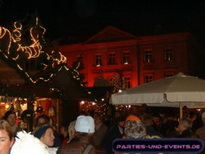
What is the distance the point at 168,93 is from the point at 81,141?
347 cm

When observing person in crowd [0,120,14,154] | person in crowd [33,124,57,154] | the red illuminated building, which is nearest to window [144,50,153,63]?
the red illuminated building

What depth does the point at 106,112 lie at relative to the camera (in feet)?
62.1

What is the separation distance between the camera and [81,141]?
192 inches

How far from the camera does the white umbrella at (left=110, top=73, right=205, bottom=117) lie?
7.90 metres

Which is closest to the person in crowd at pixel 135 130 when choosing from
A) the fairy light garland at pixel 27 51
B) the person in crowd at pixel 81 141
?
the person in crowd at pixel 81 141

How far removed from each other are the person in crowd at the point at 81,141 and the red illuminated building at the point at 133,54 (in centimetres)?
4266

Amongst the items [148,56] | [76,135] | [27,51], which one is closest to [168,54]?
[148,56]

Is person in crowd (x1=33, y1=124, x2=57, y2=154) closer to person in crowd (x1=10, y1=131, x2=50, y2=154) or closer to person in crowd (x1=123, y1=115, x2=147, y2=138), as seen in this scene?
person in crowd (x1=123, y1=115, x2=147, y2=138)

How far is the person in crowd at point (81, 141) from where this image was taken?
4.78 metres

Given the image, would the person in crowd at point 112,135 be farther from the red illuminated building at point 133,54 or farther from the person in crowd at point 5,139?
the red illuminated building at point 133,54

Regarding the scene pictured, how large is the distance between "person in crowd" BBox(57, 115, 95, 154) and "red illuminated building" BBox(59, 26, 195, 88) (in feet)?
140

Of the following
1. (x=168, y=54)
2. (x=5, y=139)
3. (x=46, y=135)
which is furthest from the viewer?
(x=168, y=54)

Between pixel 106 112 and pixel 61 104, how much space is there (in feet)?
14.2

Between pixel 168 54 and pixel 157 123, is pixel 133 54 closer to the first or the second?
pixel 168 54
